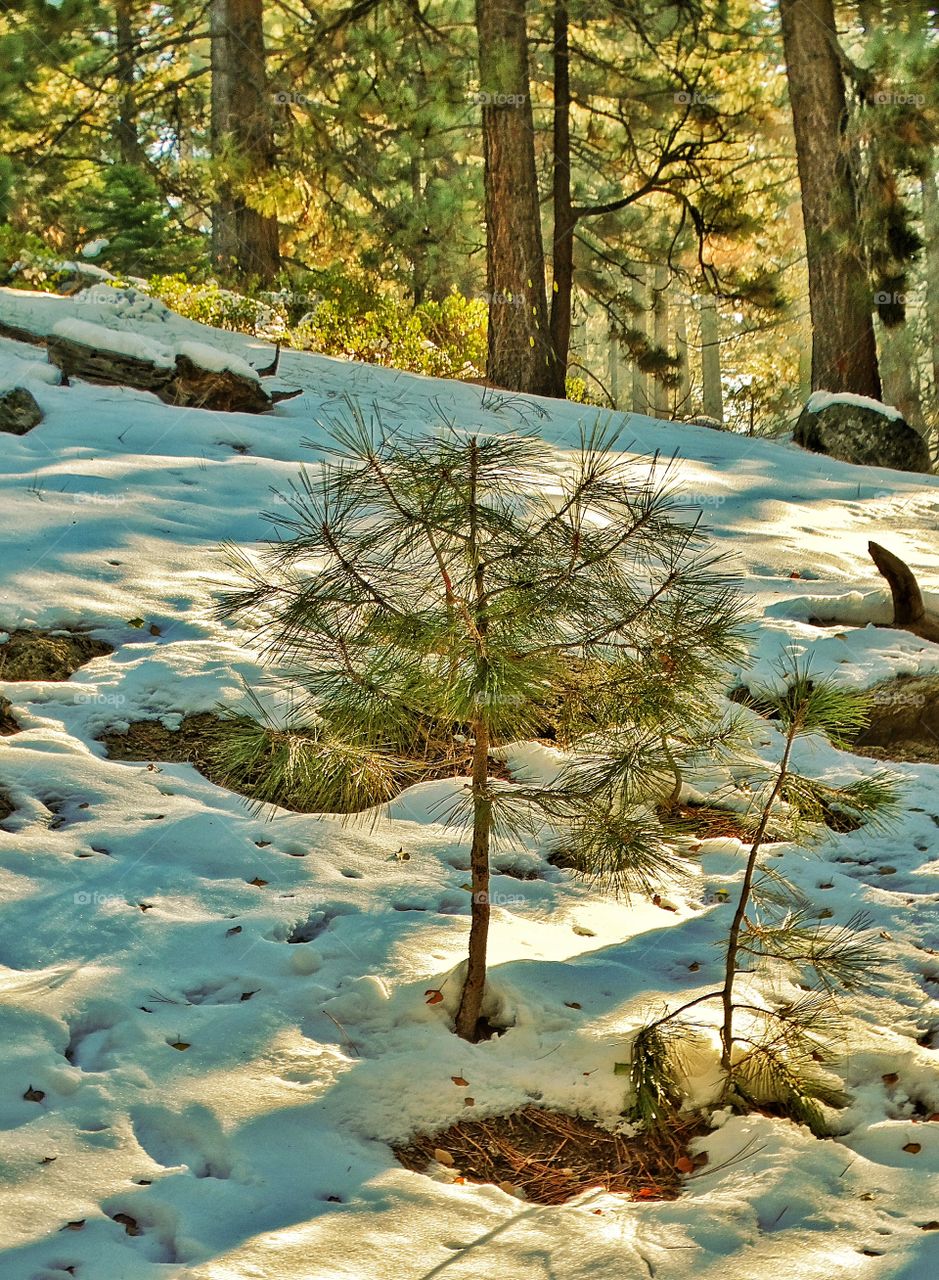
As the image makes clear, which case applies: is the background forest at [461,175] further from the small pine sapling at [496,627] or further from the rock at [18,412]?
the small pine sapling at [496,627]

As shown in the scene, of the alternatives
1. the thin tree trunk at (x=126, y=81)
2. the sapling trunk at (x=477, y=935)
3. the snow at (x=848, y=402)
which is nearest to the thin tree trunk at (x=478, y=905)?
the sapling trunk at (x=477, y=935)

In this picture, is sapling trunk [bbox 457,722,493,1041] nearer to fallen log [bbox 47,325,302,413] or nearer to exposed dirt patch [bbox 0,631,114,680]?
exposed dirt patch [bbox 0,631,114,680]

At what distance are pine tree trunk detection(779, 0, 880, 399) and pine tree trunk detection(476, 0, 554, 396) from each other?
2.42 metres

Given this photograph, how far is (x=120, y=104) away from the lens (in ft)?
49.6

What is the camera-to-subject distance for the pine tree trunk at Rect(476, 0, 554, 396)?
10430 millimetres

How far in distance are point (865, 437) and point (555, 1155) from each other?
8486 mm

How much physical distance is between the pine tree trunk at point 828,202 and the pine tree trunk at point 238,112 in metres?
5.14

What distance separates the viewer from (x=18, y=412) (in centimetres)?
747

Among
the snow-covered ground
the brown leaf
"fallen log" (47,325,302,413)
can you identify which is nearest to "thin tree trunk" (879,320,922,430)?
"fallen log" (47,325,302,413)

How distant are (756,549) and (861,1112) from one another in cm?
457

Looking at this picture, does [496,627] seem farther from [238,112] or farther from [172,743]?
[238,112]

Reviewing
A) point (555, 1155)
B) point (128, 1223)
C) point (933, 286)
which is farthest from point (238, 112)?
point (933, 286)

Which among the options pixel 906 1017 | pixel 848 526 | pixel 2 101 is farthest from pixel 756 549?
pixel 2 101

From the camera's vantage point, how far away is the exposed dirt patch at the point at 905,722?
498 centimetres
